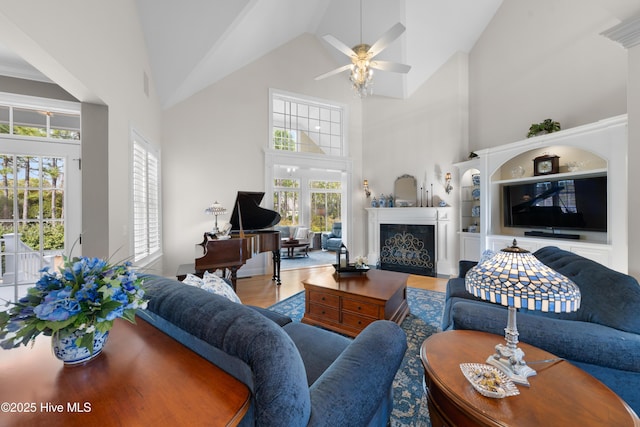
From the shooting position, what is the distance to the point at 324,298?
292 cm

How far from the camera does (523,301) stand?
111 cm

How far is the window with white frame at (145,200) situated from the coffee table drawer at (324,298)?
7.18ft

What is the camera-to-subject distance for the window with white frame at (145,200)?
3.35 metres

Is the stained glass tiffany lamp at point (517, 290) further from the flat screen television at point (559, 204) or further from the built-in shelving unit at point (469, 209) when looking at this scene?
the built-in shelving unit at point (469, 209)

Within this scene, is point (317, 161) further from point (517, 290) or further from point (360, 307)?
point (517, 290)

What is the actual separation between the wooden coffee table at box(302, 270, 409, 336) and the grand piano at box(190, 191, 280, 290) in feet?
4.46

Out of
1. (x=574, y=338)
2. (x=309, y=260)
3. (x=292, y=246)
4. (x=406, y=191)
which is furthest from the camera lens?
(x=292, y=246)

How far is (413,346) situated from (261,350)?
222cm

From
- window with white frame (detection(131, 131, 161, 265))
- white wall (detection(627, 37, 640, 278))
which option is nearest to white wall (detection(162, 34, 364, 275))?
window with white frame (detection(131, 131, 161, 265))

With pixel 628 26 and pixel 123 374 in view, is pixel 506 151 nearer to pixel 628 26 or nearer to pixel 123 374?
pixel 628 26

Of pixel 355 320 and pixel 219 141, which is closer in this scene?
pixel 355 320

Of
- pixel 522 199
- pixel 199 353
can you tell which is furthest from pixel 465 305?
pixel 522 199

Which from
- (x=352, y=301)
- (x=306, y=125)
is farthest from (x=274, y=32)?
(x=352, y=301)

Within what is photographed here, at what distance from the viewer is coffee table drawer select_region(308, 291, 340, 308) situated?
283 centimetres
